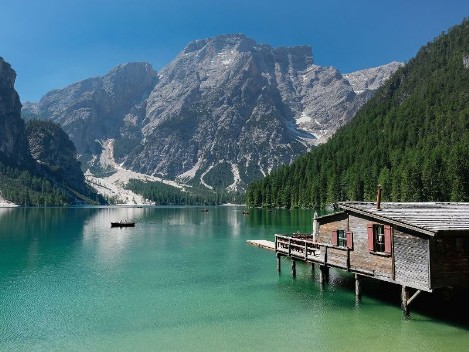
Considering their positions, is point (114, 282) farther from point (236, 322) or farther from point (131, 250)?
point (131, 250)

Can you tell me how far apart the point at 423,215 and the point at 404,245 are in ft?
10.1

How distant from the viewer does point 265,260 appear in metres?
61.3

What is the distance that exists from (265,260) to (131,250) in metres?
27.2

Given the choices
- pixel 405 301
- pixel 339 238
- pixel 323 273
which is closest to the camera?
pixel 405 301

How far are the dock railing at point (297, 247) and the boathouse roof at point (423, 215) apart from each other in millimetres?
7413

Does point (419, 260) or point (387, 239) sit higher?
point (387, 239)

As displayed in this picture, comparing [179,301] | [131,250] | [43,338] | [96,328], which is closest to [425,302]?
[179,301]

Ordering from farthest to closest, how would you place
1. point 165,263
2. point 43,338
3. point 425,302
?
point 165,263, point 425,302, point 43,338

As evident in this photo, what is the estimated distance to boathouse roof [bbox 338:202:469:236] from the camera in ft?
96.4

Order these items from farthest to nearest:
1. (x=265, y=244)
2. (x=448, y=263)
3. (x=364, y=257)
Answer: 1. (x=265, y=244)
2. (x=364, y=257)
3. (x=448, y=263)

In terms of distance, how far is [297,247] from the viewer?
47938 mm

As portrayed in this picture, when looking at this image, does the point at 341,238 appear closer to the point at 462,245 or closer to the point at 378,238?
the point at 378,238

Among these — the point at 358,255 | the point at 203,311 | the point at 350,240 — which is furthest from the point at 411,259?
the point at 203,311

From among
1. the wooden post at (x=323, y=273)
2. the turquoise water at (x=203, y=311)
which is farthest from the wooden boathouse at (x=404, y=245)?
the turquoise water at (x=203, y=311)
